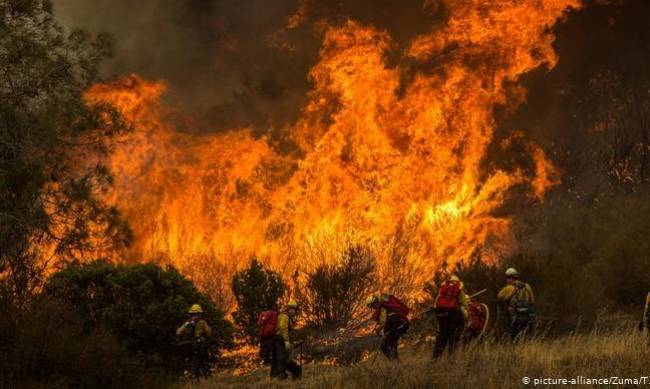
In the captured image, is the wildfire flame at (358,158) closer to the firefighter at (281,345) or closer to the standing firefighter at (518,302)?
the standing firefighter at (518,302)

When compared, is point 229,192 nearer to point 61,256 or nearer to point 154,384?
point 61,256

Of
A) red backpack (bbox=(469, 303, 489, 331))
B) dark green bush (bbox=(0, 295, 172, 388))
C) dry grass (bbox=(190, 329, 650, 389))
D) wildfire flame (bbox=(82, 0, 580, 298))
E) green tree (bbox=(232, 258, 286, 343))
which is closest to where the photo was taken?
dark green bush (bbox=(0, 295, 172, 388))

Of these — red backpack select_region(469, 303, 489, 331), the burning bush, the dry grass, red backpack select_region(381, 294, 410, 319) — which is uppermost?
the burning bush

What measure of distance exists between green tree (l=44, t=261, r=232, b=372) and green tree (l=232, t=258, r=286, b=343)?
3.49m

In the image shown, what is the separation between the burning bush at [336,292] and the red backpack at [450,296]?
10.7 m

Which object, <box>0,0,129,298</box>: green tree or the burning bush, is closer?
<box>0,0,129,298</box>: green tree

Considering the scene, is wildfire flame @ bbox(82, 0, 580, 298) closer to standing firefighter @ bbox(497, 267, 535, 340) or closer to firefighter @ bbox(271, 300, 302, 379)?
standing firefighter @ bbox(497, 267, 535, 340)

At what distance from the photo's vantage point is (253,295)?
931 inches

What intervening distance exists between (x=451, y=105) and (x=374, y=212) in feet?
19.6

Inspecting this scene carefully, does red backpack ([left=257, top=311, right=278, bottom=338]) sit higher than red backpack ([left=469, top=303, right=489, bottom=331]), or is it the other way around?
red backpack ([left=257, top=311, right=278, bottom=338])

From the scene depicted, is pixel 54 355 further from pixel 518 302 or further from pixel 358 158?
pixel 358 158

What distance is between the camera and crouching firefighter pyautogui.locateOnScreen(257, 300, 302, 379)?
586 inches

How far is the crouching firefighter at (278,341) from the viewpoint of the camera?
14.9 metres

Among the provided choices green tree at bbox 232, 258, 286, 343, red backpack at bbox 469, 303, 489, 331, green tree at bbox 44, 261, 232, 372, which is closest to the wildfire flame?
green tree at bbox 232, 258, 286, 343
